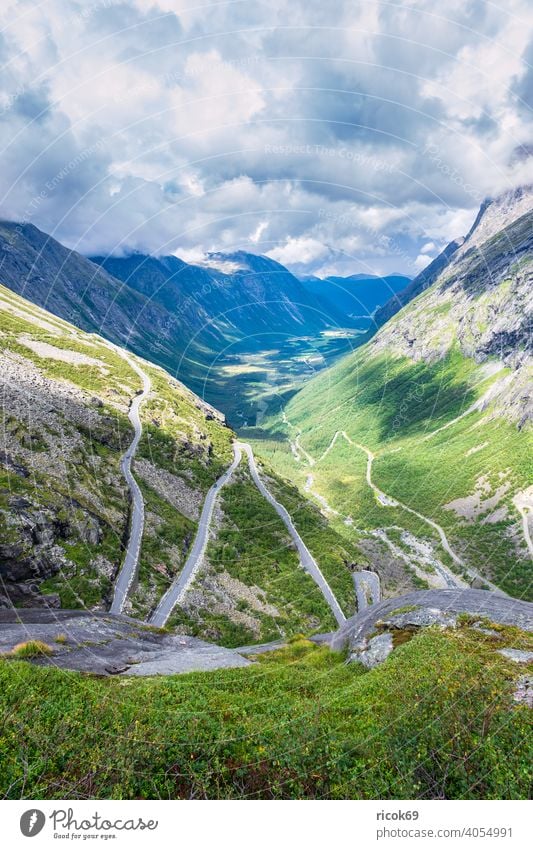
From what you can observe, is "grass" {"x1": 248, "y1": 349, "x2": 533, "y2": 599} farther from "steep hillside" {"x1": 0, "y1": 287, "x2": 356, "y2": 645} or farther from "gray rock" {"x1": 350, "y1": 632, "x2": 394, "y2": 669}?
"gray rock" {"x1": 350, "y1": 632, "x2": 394, "y2": 669}

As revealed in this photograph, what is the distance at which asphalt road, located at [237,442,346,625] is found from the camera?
223ft

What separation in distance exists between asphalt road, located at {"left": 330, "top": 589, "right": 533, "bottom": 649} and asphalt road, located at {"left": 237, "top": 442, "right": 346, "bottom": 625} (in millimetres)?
38230

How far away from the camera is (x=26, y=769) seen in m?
10.4

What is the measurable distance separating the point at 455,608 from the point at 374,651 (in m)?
6.92

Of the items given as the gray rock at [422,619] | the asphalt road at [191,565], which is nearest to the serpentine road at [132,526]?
the asphalt road at [191,565]

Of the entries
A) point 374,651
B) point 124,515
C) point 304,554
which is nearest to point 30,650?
point 374,651

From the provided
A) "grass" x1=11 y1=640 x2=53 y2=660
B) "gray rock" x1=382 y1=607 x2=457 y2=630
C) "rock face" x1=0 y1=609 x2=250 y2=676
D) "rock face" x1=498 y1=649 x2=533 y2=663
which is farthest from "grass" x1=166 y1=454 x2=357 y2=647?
"rock face" x1=498 y1=649 x2=533 y2=663

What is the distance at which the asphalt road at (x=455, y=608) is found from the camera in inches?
905

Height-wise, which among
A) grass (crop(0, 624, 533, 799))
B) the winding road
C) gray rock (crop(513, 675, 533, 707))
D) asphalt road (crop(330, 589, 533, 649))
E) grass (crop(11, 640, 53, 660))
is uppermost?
grass (crop(11, 640, 53, 660))

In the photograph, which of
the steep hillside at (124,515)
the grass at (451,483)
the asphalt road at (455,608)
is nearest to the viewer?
the asphalt road at (455,608)

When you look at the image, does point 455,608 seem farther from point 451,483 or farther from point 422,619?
point 451,483

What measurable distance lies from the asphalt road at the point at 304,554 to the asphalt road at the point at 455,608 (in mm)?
38230

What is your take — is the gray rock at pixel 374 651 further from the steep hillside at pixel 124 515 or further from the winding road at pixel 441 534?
the winding road at pixel 441 534
